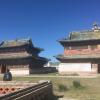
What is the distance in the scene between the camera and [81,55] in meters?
46.2

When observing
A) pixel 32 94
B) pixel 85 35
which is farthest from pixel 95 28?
pixel 32 94

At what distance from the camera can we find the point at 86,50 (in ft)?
152

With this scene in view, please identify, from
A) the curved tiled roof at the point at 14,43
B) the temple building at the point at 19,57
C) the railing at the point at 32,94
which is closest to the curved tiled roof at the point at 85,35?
the temple building at the point at 19,57

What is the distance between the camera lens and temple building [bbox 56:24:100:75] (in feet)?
148

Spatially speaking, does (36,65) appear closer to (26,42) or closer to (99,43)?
(26,42)

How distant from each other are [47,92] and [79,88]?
21.1 ft

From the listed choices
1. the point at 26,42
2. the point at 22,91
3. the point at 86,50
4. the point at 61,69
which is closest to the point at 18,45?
the point at 26,42

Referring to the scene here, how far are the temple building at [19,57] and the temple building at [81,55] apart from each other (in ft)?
21.8

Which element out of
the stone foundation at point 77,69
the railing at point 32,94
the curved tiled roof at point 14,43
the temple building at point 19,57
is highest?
the curved tiled roof at point 14,43

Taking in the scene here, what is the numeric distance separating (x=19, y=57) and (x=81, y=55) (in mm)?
11715

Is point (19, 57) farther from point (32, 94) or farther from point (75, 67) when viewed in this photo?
point (32, 94)

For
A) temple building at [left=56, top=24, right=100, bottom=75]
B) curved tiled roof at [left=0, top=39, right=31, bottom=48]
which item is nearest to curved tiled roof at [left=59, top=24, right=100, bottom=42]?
temple building at [left=56, top=24, right=100, bottom=75]

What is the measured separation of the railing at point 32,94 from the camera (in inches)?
522

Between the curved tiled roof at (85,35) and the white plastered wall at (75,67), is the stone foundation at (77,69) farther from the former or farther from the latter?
the curved tiled roof at (85,35)
